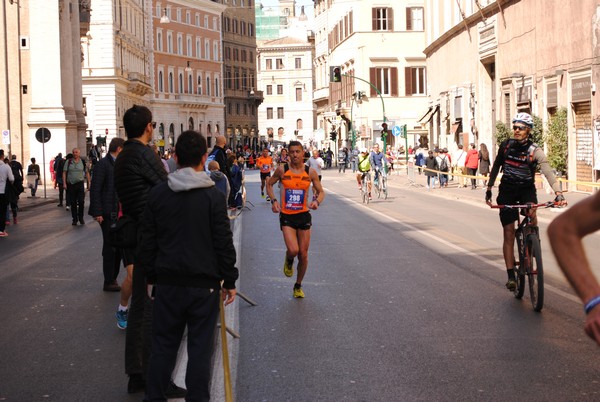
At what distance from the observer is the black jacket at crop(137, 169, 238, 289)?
6.00m

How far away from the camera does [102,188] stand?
10562 millimetres

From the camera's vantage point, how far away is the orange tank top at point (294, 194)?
11.7 m

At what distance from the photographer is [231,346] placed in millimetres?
8742

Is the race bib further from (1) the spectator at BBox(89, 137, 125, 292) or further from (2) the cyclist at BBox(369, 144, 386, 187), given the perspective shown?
(2) the cyclist at BBox(369, 144, 386, 187)

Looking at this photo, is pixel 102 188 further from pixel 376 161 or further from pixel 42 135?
pixel 42 135

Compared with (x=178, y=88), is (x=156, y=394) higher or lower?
lower

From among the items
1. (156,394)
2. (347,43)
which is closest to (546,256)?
(156,394)

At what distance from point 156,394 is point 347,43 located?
271 ft

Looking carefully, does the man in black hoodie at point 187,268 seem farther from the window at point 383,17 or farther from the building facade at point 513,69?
the window at point 383,17

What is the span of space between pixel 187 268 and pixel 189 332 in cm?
35

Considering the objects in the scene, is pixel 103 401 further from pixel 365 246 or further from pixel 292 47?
pixel 292 47

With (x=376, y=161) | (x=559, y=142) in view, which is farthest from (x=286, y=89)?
(x=559, y=142)

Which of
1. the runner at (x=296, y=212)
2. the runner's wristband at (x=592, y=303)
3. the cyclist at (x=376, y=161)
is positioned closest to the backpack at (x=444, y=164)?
the cyclist at (x=376, y=161)

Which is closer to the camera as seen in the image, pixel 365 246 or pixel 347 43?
pixel 365 246
